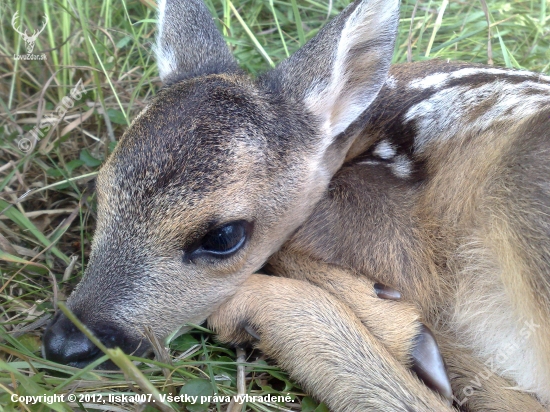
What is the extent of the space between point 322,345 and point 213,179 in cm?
79

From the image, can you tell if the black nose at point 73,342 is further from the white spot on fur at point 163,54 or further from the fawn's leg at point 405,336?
the white spot on fur at point 163,54

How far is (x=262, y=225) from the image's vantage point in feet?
8.90

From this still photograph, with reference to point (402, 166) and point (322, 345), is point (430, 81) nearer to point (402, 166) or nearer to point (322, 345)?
point (402, 166)

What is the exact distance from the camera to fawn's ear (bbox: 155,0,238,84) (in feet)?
10.2

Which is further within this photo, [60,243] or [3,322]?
[60,243]

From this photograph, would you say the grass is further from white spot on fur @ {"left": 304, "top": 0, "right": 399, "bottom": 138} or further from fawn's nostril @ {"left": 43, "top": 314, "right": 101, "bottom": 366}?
white spot on fur @ {"left": 304, "top": 0, "right": 399, "bottom": 138}

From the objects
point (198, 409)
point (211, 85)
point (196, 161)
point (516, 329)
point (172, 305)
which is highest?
point (211, 85)

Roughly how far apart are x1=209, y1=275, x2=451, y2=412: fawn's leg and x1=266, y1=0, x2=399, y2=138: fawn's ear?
0.79 metres

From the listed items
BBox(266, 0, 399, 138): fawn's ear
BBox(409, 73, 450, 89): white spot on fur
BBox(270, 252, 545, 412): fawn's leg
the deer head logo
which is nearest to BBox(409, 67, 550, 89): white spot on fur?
BBox(409, 73, 450, 89): white spot on fur

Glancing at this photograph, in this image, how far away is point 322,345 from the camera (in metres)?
2.55

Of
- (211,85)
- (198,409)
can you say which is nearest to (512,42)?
(211,85)

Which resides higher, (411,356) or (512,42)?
(512,42)

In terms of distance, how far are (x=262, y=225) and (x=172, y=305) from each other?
1.66ft

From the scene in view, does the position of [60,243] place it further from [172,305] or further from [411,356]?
[411,356]
